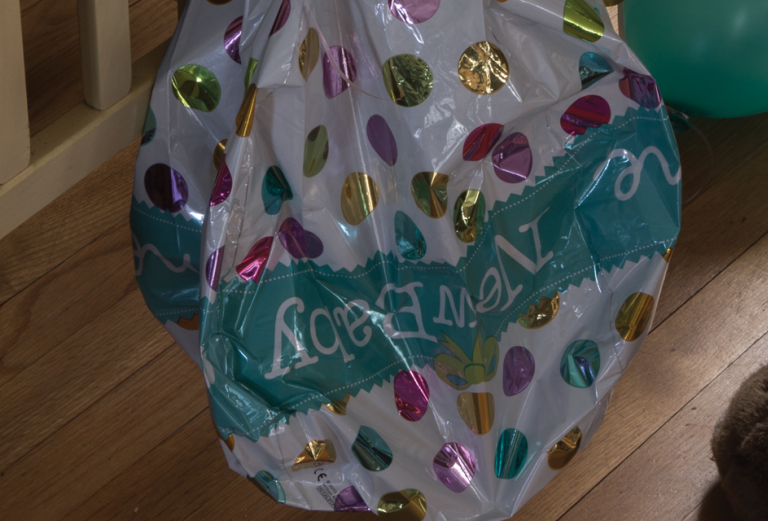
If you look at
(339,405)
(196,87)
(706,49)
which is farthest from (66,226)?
(706,49)

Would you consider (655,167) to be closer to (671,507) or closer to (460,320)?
(460,320)

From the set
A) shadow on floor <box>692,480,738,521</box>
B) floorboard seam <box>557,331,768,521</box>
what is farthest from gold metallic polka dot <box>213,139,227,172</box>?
shadow on floor <box>692,480,738,521</box>

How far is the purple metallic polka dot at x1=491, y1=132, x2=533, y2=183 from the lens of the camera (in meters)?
0.66

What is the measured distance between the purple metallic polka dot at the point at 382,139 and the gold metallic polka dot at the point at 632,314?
0.26 metres

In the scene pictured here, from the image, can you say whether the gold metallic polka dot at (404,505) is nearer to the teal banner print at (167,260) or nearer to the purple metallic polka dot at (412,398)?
the purple metallic polka dot at (412,398)

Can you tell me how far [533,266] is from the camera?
68 cm

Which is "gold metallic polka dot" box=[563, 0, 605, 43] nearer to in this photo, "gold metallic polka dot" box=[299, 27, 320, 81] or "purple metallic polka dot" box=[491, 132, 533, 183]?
"purple metallic polka dot" box=[491, 132, 533, 183]

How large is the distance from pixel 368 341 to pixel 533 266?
0.18 meters

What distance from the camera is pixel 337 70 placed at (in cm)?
61

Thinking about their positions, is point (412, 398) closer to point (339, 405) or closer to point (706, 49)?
point (339, 405)

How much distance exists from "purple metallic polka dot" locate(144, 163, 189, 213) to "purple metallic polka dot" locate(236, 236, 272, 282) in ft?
0.34

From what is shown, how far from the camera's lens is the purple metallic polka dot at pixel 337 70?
0.61 m

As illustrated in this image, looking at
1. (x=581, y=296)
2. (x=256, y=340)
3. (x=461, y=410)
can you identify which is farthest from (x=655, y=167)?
(x=256, y=340)

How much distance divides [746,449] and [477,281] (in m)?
0.33
